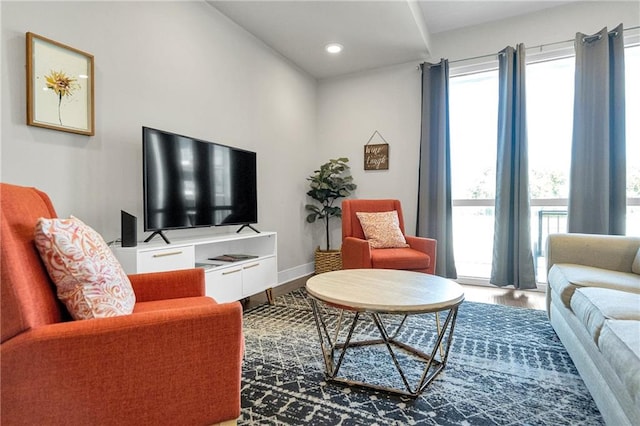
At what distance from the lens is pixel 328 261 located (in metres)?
3.99

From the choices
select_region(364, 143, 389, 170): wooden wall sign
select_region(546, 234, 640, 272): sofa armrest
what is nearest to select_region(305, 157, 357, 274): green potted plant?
select_region(364, 143, 389, 170): wooden wall sign

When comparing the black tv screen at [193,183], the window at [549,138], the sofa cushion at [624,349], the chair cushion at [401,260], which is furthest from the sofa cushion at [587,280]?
the black tv screen at [193,183]

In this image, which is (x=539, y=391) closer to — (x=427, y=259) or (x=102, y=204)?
(x=427, y=259)

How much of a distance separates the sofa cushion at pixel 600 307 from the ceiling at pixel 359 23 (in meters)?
2.56

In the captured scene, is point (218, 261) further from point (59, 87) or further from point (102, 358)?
point (102, 358)

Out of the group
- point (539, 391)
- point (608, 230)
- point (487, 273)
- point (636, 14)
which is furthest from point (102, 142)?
point (636, 14)

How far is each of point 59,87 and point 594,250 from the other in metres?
3.38

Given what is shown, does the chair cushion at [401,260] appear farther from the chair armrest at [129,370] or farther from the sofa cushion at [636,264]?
the chair armrest at [129,370]

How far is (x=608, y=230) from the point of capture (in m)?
2.99

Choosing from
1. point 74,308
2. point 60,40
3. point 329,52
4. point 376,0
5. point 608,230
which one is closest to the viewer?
point 74,308

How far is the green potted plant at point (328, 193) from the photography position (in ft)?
13.2

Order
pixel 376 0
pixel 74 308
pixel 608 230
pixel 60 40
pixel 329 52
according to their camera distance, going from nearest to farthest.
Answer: pixel 74 308 < pixel 60 40 < pixel 376 0 < pixel 608 230 < pixel 329 52

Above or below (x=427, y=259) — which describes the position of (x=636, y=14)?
above

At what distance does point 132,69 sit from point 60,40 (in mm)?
432
